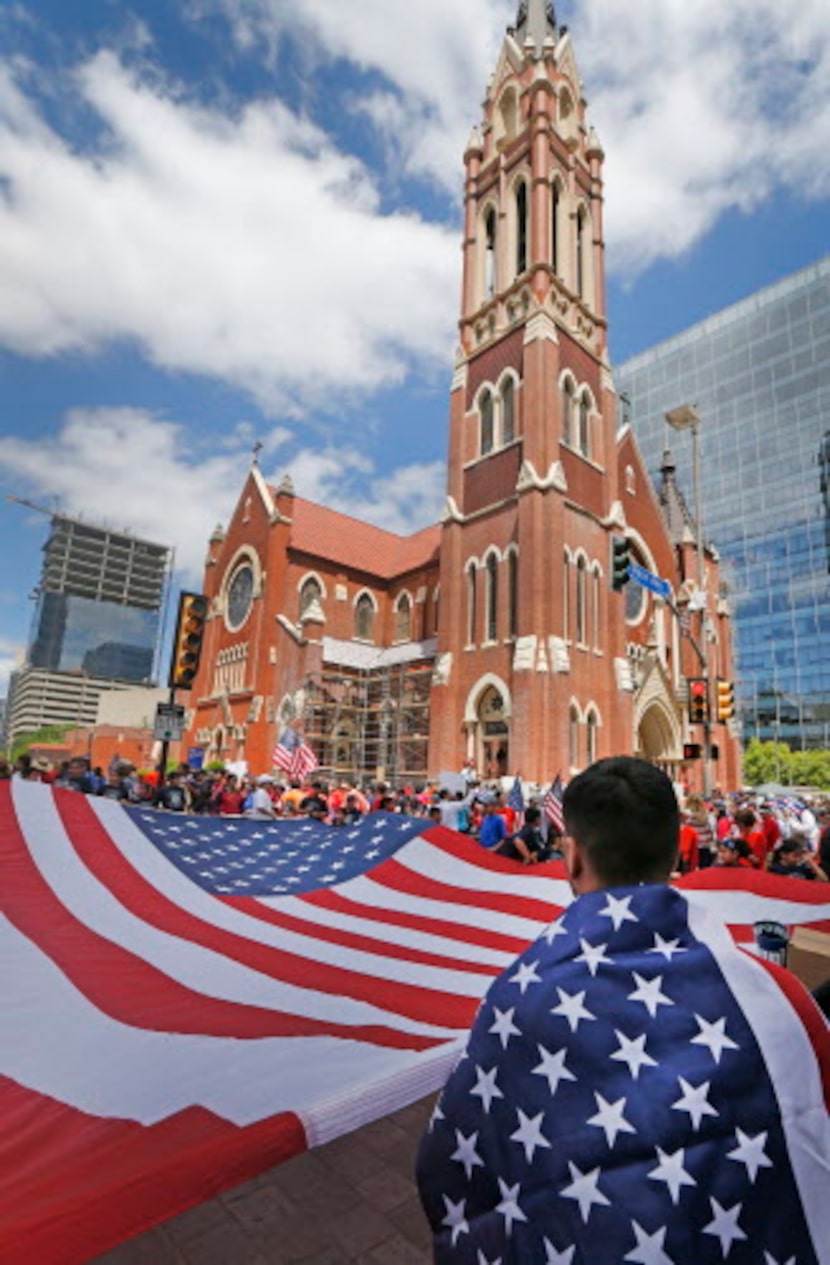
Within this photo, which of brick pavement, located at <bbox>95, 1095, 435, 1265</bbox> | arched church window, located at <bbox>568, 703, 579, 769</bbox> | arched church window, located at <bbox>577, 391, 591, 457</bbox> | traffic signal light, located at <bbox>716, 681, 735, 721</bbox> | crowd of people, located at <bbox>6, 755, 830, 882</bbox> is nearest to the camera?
brick pavement, located at <bbox>95, 1095, 435, 1265</bbox>

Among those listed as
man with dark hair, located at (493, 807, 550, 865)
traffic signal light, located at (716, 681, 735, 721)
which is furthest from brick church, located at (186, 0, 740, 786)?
man with dark hair, located at (493, 807, 550, 865)

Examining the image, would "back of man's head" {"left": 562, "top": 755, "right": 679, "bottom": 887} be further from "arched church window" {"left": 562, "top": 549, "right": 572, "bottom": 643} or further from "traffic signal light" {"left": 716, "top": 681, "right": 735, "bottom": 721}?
"arched church window" {"left": 562, "top": 549, "right": 572, "bottom": 643}

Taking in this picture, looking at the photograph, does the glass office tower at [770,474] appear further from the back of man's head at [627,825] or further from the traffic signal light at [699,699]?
the back of man's head at [627,825]

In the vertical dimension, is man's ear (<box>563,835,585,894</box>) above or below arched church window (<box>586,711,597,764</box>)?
below

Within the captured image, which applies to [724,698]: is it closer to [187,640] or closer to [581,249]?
[187,640]

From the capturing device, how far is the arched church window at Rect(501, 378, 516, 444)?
27531mm

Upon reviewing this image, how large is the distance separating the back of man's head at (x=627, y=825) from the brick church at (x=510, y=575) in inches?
833

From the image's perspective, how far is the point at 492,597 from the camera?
2633 centimetres

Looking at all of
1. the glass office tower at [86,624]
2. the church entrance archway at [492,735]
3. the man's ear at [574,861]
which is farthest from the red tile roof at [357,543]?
the glass office tower at [86,624]

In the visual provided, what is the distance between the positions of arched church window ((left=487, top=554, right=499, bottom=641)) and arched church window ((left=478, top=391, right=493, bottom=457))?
5285mm

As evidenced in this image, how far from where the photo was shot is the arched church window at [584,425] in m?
28.5

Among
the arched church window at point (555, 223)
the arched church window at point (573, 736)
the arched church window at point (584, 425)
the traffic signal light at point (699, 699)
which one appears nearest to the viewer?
the traffic signal light at point (699, 699)

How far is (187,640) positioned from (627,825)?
1118cm

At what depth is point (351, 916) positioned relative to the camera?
4.34m
